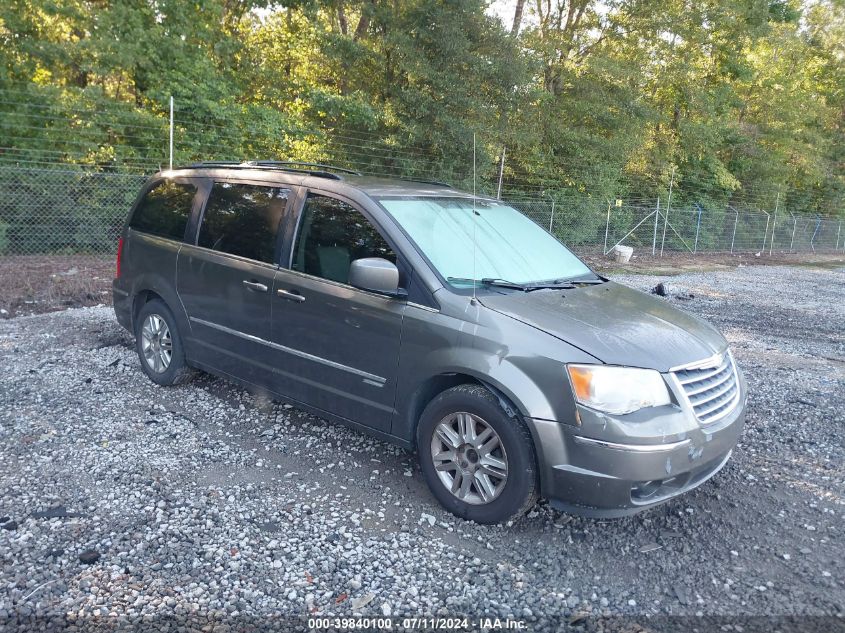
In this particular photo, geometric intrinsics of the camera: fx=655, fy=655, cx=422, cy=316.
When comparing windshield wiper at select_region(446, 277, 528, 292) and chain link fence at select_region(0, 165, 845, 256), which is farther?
chain link fence at select_region(0, 165, 845, 256)

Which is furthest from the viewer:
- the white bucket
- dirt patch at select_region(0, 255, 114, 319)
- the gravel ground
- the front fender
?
the white bucket

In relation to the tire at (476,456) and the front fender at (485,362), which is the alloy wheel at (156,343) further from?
the tire at (476,456)

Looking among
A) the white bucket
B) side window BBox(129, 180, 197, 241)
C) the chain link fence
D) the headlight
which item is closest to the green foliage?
the chain link fence

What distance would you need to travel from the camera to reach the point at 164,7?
47.5 ft

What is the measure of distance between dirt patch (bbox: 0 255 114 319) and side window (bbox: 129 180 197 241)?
391 centimetres

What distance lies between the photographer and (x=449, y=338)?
3.64 meters

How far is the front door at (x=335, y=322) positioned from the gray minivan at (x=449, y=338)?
1cm

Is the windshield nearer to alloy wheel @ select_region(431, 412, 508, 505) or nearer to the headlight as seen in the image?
alloy wheel @ select_region(431, 412, 508, 505)

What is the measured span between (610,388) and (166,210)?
159 inches

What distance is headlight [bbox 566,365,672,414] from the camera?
3244mm

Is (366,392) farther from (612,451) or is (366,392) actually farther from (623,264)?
(623,264)

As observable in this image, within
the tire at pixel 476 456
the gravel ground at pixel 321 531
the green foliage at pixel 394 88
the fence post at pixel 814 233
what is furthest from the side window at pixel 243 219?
the fence post at pixel 814 233

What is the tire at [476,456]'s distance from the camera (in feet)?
11.1

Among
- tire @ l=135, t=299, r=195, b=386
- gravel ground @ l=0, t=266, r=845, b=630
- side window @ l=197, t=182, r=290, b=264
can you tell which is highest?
side window @ l=197, t=182, r=290, b=264
